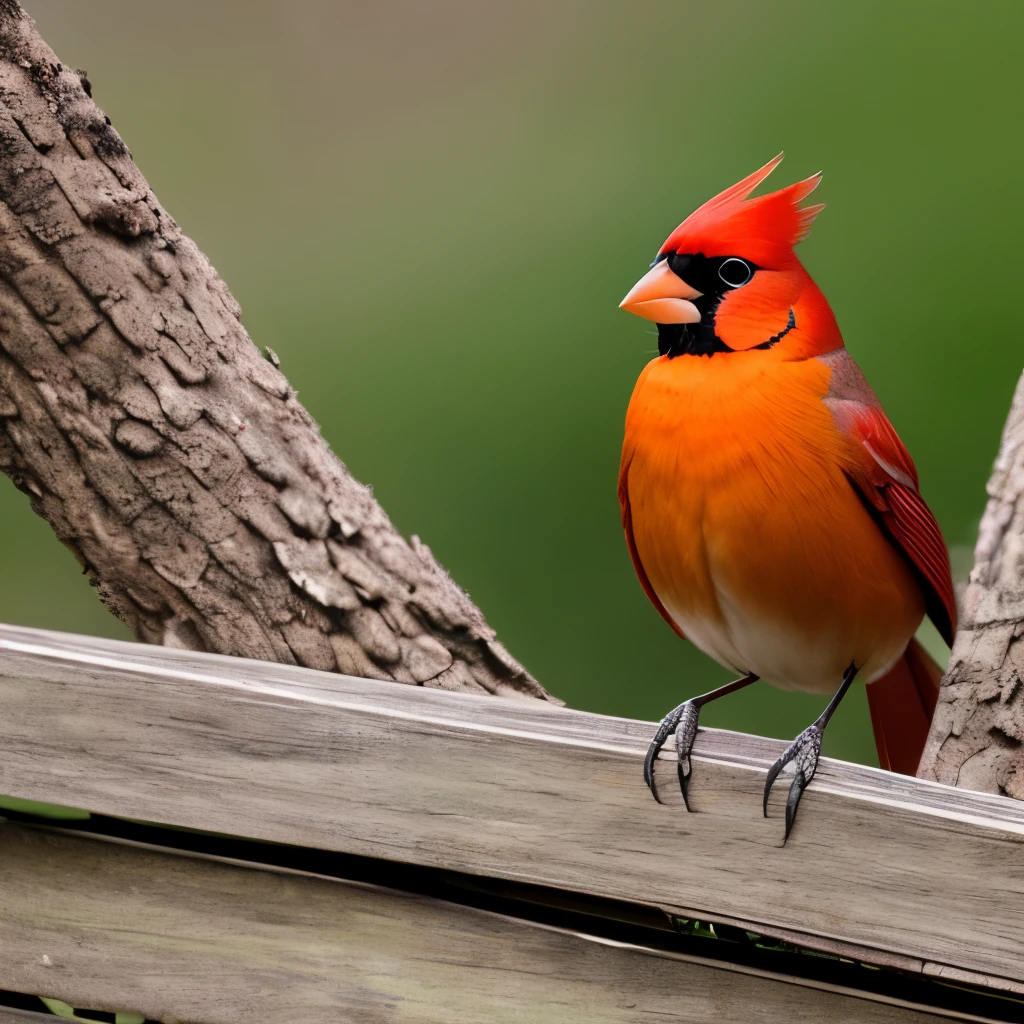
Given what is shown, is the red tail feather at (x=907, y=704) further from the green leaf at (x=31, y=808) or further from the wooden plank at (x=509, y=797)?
the green leaf at (x=31, y=808)

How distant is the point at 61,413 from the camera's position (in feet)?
3.78

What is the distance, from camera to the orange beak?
3.66ft

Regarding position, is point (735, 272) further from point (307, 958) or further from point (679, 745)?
point (307, 958)

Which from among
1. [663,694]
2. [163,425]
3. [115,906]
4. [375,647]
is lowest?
[663,694]

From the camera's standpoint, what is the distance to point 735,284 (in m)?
1.12

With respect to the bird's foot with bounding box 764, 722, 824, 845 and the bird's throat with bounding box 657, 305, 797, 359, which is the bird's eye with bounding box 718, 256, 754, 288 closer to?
the bird's throat with bounding box 657, 305, 797, 359

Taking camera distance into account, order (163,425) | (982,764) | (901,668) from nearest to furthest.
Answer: (982,764) < (163,425) < (901,668)

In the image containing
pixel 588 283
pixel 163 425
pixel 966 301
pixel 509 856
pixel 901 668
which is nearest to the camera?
pixel 509 856

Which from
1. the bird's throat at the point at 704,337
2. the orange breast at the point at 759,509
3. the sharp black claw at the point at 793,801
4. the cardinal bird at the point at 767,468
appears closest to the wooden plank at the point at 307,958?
the sharp black claw at the point at 793,801

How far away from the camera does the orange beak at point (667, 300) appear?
1114mm

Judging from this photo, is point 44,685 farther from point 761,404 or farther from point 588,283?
point 588,283

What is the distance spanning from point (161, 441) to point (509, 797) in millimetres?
531

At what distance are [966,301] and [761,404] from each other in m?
1.02

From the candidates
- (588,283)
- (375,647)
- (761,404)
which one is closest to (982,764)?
(761,404)
